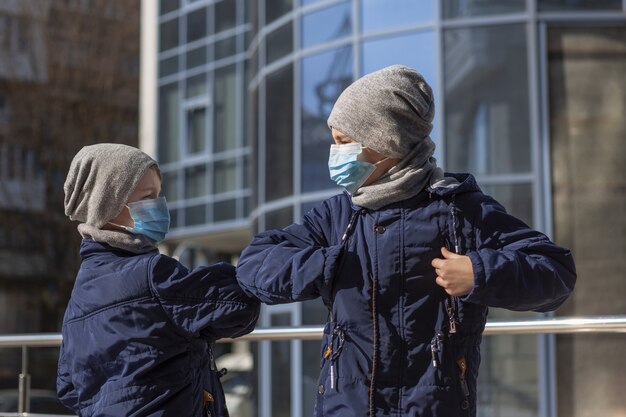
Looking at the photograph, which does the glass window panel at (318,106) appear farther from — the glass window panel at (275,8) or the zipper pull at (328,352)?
the zipper pull at (328,352)

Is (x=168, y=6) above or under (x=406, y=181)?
above

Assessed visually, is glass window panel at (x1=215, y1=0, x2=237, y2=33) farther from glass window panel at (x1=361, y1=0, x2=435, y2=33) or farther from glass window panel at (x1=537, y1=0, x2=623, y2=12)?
glass window panel at (x1=537, y1=0, x2=623, y2=12)

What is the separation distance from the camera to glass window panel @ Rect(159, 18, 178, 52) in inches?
975

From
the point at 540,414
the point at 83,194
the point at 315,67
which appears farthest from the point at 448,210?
the point at 315,67

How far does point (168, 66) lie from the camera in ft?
81.9

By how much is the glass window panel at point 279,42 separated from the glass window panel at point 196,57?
34.2 feet

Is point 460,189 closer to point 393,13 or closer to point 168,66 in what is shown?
point 393,13

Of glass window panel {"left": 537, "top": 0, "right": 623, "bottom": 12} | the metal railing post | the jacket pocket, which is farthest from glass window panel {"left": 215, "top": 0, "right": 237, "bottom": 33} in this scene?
the jacket pocket

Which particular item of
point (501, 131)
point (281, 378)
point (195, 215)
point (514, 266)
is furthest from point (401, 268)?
point (195, 215)

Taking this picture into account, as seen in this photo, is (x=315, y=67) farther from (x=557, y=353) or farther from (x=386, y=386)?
(x=386, y=386)

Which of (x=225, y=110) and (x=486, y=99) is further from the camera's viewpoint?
(x=225, y=110)

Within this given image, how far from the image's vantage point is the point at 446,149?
11.1 m

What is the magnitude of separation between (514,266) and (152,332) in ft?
3.31

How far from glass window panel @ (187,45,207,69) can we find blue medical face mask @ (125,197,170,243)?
823 inches
